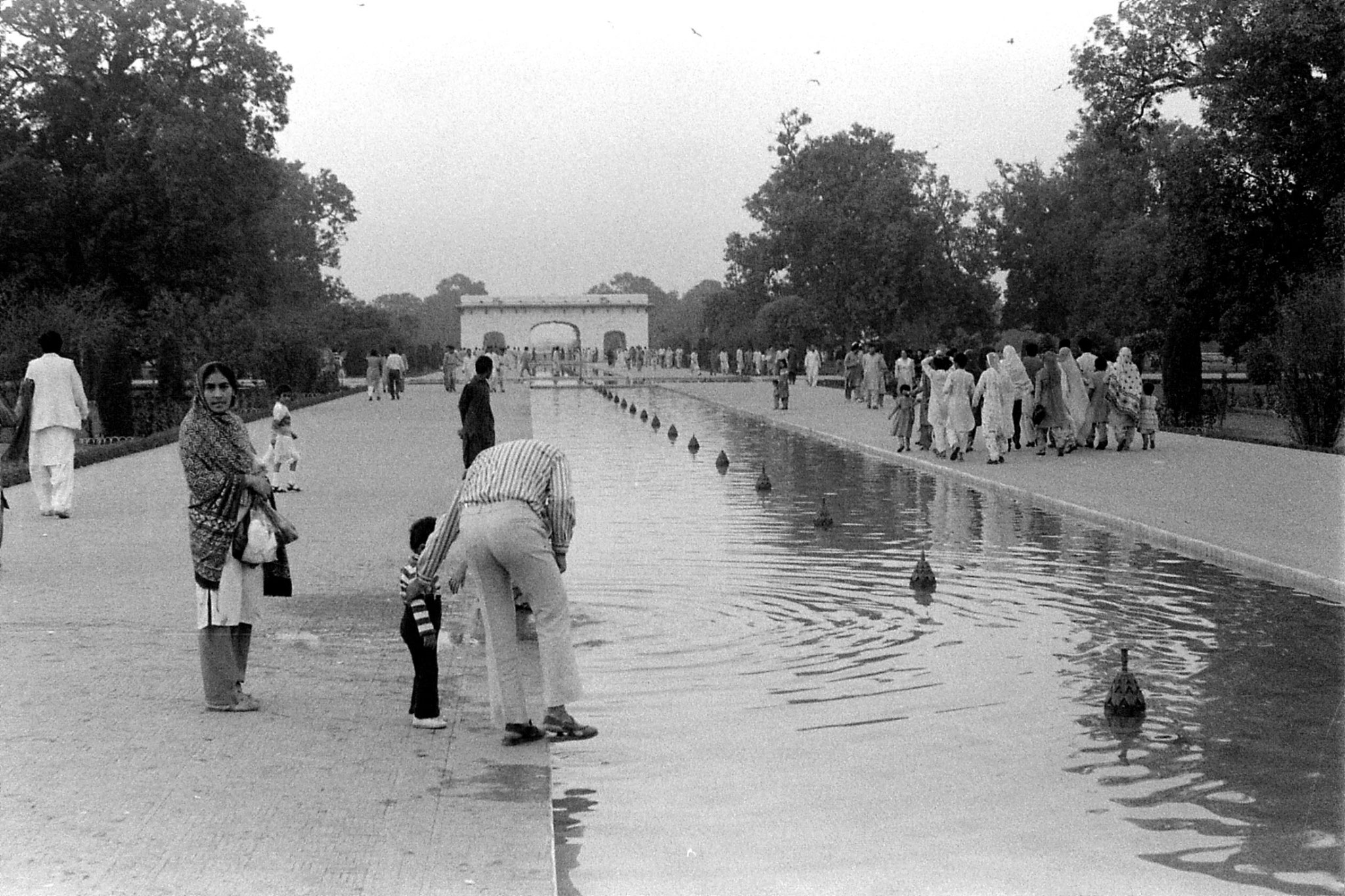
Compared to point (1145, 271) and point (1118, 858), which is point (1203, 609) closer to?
point (1118, 858)

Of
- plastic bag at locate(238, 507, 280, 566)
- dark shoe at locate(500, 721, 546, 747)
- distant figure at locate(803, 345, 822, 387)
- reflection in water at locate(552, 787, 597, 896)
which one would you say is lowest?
reflection in water at locate(552, 787, 597, 896)

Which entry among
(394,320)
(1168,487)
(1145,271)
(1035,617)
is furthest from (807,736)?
(394,320)

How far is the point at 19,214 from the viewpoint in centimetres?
3853

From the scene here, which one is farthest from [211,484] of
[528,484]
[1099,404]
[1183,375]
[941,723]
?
[1183,375]

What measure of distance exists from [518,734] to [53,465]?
9.48 meters

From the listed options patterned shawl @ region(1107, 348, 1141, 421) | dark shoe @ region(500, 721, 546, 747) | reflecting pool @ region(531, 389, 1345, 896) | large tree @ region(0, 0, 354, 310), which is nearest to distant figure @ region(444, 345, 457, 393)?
large tree @ region(0, 0, 354, 310)

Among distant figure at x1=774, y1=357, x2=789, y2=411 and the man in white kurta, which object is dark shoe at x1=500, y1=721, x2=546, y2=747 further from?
distant figure at x1=774, y1=357, x2=789, y2=411

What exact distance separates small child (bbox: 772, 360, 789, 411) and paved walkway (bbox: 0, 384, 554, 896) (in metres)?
23.9

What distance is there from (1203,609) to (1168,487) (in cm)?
755

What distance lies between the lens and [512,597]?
667cm

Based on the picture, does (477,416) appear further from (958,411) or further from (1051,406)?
(1051,406)

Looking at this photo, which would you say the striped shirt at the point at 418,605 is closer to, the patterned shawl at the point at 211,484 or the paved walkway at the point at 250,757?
the paved walkway at the point at 250,757

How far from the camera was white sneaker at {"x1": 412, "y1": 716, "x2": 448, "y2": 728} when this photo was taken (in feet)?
22.3

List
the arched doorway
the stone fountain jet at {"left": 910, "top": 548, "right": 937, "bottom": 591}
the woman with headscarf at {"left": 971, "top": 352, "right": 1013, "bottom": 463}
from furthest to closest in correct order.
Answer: the arched doorway, the woman with headscarf at {"left": 971, "top": 352, "right": 1013, "bottom": 463}, the stone fountain jet at {"left": 910, "top": 548, "right": 937, "bottom": 591}
